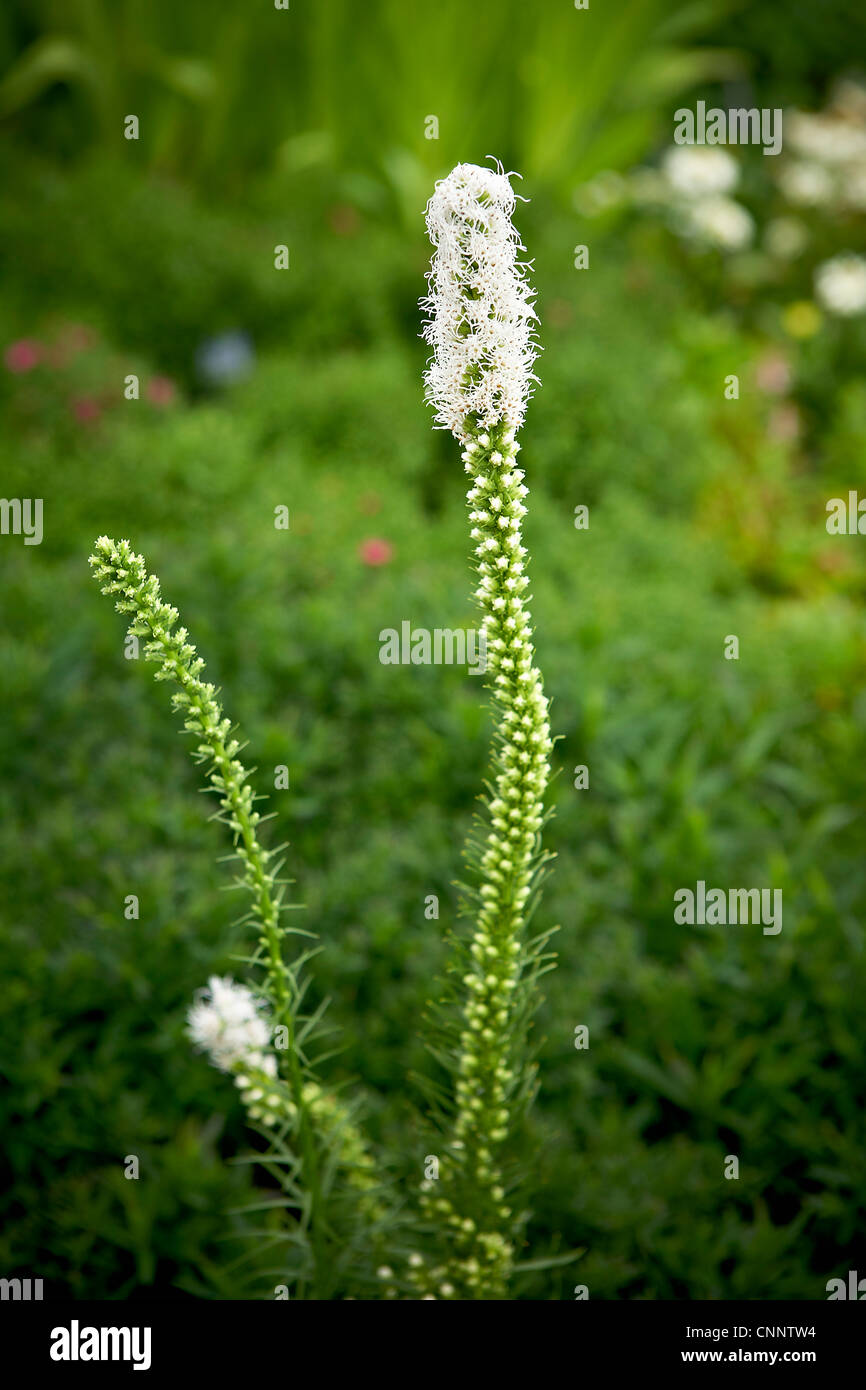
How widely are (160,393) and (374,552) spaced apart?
166cm

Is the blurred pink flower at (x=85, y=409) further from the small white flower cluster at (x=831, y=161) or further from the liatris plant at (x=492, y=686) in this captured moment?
the small white flower cluster at (x=831, y=161)

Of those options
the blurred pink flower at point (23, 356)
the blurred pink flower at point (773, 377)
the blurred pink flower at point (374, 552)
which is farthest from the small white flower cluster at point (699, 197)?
the blurred pink flower at point (23, 356)

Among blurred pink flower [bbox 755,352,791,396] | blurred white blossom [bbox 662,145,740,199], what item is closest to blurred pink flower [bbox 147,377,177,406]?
blurred pink flower [bbox 755,352,791,396]

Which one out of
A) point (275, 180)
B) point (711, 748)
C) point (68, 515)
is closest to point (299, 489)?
point (68, 515)

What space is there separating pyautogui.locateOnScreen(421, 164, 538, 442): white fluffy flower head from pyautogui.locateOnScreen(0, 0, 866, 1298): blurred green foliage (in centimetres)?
153

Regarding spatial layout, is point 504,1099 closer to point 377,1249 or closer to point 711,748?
point 377,1249

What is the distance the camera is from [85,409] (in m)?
5.34

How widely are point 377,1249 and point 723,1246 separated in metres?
0.91

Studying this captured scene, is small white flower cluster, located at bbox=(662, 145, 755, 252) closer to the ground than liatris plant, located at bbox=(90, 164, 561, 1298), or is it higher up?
higher up

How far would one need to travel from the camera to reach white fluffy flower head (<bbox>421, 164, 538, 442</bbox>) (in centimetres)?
156

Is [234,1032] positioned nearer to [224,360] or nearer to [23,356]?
[23,356]

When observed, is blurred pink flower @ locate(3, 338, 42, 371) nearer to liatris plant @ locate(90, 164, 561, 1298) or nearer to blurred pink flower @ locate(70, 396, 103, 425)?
blurred pink flower @ locate(70, 396, 103, 425)

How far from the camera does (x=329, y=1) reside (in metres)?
6.48

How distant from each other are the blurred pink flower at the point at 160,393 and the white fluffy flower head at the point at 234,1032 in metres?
4.00
